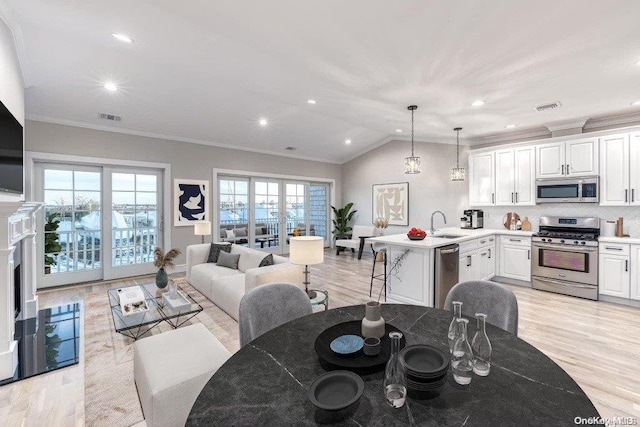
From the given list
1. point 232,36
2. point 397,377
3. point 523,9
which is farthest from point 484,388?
point 232,36

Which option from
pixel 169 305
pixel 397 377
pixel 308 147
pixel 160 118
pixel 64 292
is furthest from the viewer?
pixel 308 147

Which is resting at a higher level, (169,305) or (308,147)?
(308,147)

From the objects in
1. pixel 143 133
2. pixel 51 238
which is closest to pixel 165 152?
pixel 143 133

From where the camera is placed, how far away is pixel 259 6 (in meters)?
2.23

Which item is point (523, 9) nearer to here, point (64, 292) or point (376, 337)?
point (376, 337)

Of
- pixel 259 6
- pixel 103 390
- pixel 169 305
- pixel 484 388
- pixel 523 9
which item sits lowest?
pixel 103 390

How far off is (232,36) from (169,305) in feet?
9.07

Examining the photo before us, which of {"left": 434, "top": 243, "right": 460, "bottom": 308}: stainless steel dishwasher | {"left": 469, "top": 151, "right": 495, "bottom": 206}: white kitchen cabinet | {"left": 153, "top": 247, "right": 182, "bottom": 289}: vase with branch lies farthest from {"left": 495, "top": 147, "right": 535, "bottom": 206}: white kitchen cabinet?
{"left": 153, "top": 247, "right": 182, "bottom": 289}: vase with branch

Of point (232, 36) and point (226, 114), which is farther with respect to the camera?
point (226, 114)

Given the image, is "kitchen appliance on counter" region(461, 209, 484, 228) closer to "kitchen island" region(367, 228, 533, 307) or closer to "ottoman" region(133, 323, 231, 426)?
"kitchen island" region(367, 228, 533, 307)

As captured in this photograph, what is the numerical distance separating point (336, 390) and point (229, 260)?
3792 mm

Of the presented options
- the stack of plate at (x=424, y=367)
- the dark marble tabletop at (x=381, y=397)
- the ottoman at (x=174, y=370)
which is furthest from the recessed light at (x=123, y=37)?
the stack of plate at (x=424, y=367)

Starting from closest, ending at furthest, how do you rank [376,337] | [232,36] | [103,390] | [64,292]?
1. [376,337]
2. [103,390]
3. [232,36]
4. [64,292]

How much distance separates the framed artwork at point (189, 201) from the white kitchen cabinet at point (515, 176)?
5.70 meters
